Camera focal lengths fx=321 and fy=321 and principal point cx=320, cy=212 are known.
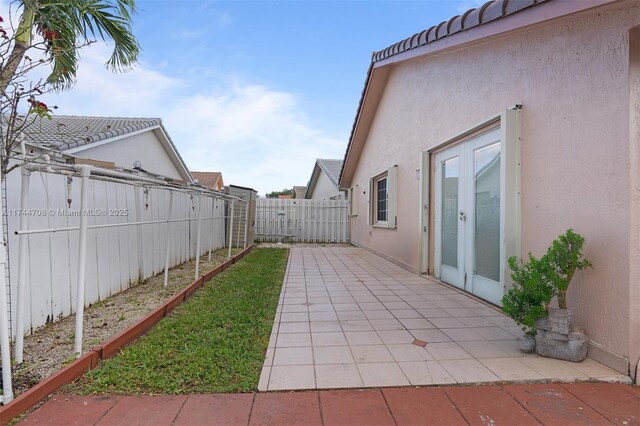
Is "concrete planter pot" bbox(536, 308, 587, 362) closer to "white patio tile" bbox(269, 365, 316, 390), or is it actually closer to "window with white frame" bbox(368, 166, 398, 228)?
"white patio tile" bbox(269, 365, 316, 390)

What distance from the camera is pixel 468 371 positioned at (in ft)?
8.30

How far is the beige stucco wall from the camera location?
2.47 metres

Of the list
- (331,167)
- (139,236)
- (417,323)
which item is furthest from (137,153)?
(417,323)

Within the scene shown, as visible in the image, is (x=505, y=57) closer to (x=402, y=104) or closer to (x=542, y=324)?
(x=542, y=324)

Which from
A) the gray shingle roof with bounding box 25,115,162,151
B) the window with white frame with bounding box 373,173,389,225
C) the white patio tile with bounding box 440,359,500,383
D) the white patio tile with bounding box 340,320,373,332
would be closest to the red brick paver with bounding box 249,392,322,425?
the white patio tile with bounding box 440,359,500,383

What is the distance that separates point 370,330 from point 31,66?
372cm

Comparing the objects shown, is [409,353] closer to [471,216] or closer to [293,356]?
[293,356]

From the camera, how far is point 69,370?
235 cm

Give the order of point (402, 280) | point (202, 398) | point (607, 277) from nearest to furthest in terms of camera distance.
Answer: point (202, 398), point (607, 277), point (402, 280)

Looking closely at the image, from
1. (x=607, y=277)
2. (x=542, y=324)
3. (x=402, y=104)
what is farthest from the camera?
(x=402, y=104)

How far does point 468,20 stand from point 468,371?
12.1 ft

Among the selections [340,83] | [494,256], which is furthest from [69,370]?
[340,83]

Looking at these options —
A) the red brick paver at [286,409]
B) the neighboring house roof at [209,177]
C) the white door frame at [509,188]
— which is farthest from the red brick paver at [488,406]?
the neighboring house roof at [209,177]

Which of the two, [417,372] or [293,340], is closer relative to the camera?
[417,372]
